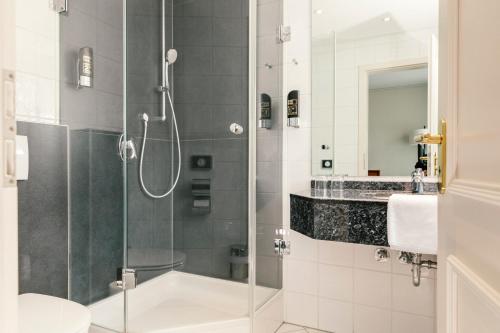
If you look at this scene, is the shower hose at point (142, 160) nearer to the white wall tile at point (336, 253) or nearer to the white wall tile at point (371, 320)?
the white wall tile at point (336, 253)

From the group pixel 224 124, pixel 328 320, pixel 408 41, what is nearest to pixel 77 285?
pixel 224 124

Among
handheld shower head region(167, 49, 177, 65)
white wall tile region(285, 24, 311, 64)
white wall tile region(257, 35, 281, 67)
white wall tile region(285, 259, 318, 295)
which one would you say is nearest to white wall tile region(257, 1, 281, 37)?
white wall tile region(257, 35, 281, 67)

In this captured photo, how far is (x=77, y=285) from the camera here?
66.9 inches

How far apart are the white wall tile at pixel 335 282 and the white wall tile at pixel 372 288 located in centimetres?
4

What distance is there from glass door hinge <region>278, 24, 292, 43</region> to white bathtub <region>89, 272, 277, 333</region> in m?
1.55

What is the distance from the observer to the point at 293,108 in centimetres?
206

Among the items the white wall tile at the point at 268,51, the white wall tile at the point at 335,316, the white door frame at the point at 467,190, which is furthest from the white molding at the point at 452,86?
→ the white wall tile at the point at 335,316

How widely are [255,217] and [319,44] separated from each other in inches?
45.7

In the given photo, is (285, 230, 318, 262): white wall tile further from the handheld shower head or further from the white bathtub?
the handheld shower head

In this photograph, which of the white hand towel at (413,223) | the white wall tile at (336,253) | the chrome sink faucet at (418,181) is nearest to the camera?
the white hand towel at (413,223)

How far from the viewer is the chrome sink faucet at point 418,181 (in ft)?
5.65

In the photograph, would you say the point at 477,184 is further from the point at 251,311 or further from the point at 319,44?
the point at 319,44

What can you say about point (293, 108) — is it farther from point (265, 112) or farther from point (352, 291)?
point (352, 291)

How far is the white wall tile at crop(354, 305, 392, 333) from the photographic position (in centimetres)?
188
